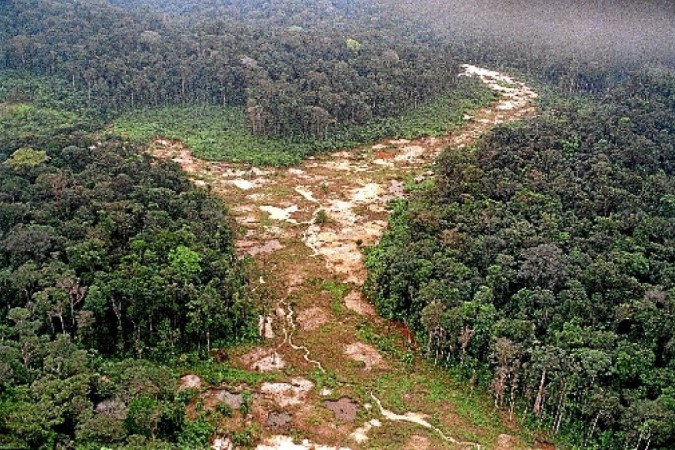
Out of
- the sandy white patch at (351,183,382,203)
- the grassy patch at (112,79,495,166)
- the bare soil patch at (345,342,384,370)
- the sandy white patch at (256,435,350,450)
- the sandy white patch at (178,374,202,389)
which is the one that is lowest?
the sandy white patch at (256,435,350,450)

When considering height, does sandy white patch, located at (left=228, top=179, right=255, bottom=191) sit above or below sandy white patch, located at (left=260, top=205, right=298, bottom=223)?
above

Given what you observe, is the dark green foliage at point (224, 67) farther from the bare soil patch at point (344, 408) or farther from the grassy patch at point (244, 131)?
the bare soil patch at point (344, 408)

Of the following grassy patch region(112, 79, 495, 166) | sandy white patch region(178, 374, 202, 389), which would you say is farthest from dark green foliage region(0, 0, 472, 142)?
sandy white patch region(178, 374, 202, 389)

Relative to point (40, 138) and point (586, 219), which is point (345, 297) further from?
point (40, 138)

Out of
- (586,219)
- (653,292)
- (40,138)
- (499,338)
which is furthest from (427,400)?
(40,138)

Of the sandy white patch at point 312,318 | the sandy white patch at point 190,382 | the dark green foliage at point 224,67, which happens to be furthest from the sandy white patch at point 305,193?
the sandy white patch at point 190,382

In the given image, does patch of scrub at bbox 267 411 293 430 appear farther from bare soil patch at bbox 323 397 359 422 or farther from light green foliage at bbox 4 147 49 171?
light green foliage at bbox 4 147 49 171
